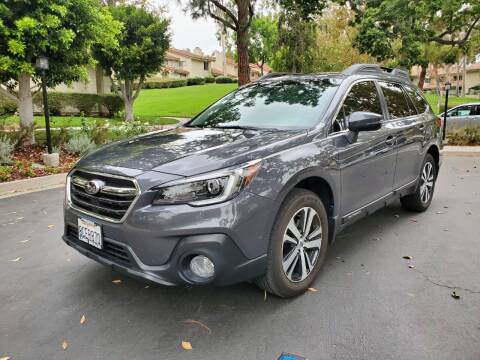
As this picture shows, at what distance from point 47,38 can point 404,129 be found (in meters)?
7.71

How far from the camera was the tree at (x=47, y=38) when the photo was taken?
8.20 metres

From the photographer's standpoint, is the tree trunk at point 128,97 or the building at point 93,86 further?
the building at point 93,86

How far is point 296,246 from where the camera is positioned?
295 centimetres

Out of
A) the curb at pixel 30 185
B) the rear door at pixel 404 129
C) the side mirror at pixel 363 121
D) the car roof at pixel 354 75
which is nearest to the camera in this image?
the side mirror at pixel 363 121

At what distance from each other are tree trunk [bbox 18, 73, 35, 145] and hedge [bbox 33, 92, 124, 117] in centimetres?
1173

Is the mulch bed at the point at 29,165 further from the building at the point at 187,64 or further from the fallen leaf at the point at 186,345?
the building at the point at 187,64

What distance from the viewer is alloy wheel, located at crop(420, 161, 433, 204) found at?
5.12 metres

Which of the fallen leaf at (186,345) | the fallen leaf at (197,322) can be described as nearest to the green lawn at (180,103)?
the fallen leaf at (197,322)

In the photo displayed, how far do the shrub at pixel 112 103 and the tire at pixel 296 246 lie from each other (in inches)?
847

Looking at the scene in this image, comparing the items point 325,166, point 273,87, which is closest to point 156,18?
point 273,87

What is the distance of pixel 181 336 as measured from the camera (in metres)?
2.57

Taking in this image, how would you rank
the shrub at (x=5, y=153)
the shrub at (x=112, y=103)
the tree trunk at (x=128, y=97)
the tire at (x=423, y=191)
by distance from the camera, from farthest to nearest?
the shrub at (x=112, y=103) → the tree trunk at (x=128, y=97) → the shrub at (x=5, y=153) → the tire at (x=423, y=191)

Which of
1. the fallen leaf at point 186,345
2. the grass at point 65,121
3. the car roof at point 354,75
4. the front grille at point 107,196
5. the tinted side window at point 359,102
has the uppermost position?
the car roof at point 354,75

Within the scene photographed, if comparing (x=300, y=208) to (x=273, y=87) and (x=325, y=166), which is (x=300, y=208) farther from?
(x=273, y=87)
